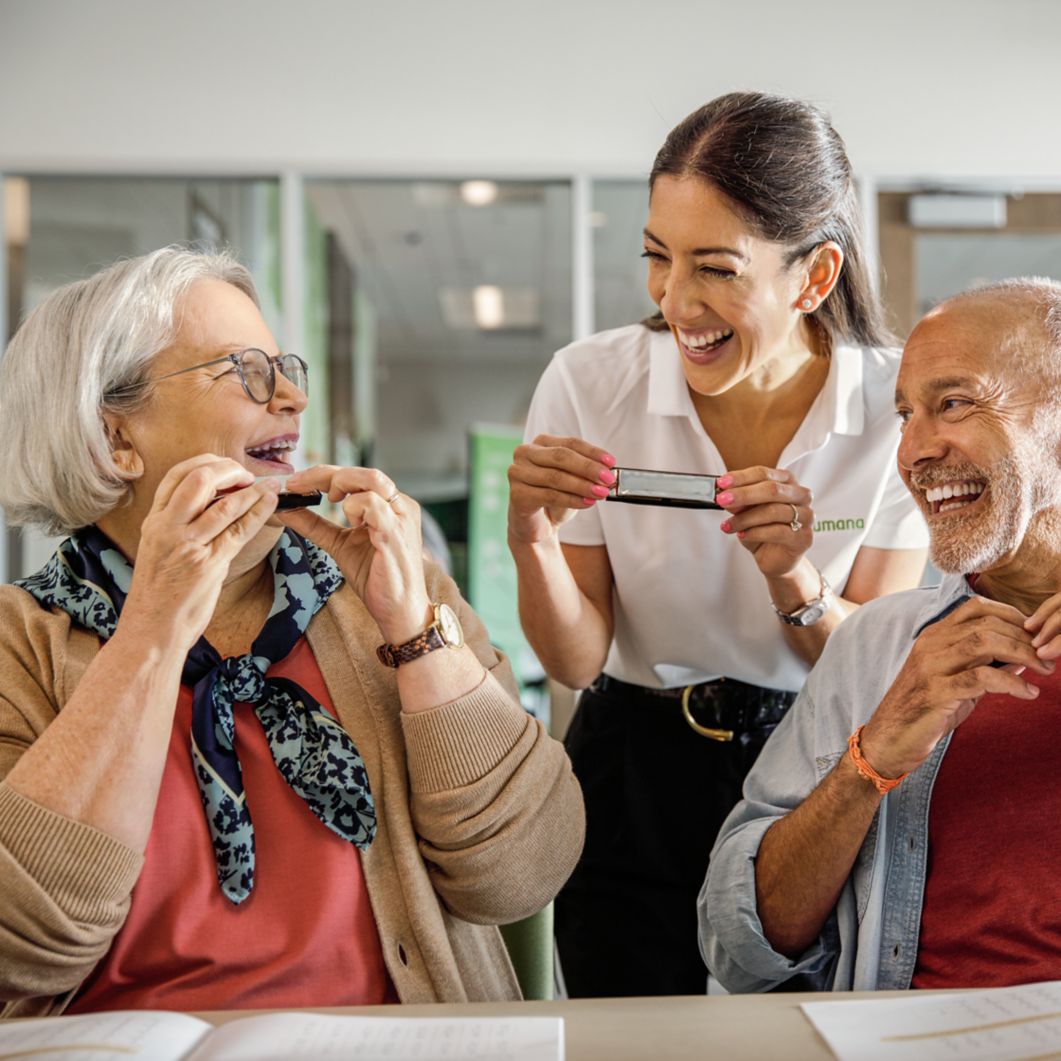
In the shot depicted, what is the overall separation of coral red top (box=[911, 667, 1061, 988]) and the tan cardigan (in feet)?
1.48

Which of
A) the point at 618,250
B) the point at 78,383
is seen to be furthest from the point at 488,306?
the point at 78,383

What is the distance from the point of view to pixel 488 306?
27.3 feet

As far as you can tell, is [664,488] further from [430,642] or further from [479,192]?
[479,192]

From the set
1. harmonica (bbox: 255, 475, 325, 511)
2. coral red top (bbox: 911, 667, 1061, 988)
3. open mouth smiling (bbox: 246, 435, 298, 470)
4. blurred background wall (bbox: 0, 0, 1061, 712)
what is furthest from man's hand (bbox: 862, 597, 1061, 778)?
blurred background wall (bbox: 0, 0, 1061, 712)

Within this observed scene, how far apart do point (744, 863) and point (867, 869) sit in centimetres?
15

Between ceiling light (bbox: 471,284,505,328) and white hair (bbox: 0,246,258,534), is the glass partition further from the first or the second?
white hair (bbox: 0,246,258,534)

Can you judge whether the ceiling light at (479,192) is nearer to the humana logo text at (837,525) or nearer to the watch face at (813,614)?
the humana logo text at (837,525)

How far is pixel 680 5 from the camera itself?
5.00 metres

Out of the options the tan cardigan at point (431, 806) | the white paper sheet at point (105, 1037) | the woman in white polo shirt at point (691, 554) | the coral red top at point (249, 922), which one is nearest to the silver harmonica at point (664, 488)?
the woman in white polo shirt at point (691, 554)

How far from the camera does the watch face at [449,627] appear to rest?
4.83 ft

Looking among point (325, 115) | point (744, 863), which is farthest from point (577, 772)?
point (325, 115)

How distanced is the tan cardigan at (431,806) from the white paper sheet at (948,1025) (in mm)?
451

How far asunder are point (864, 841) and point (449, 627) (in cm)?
59

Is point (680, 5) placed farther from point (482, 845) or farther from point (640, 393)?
point (482, 845)
